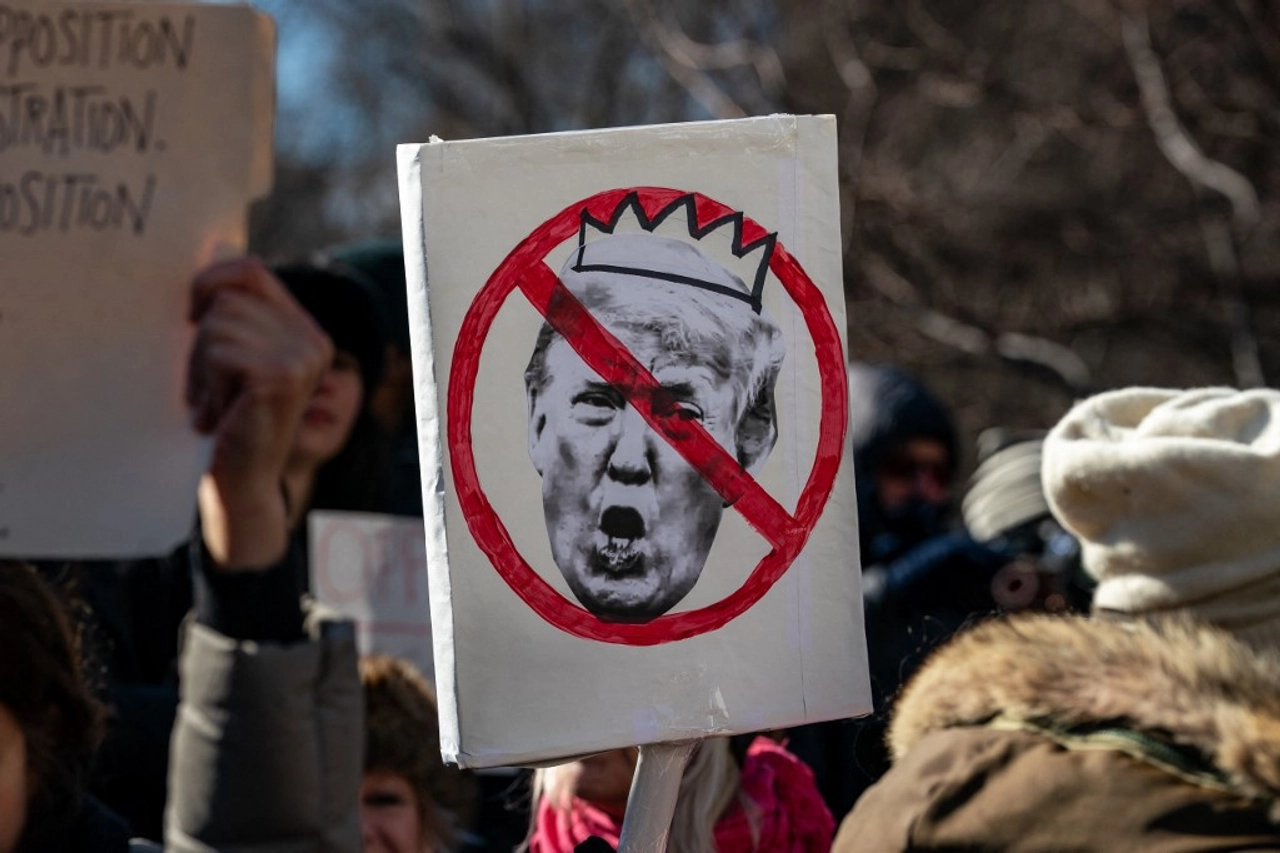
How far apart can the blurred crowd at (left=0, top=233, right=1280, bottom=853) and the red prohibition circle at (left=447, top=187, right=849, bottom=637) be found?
85 millimetres

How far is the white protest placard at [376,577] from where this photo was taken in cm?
301

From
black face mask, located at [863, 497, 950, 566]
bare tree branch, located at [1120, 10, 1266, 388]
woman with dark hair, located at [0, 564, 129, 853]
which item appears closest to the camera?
woman with dark hair, located at [0, 564, 129, 853]

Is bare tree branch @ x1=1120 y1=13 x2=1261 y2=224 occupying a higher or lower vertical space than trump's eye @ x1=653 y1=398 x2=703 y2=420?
higher

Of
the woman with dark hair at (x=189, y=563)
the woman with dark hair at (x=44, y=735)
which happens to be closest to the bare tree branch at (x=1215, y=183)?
the woman with dark hair at (x=189, y=563)

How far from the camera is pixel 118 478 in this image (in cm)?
220

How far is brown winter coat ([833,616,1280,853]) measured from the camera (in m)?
1.23

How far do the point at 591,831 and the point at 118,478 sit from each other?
773mm

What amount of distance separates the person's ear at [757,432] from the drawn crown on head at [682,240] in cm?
8

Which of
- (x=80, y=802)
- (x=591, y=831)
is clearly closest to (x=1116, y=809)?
(x=591, y=831)

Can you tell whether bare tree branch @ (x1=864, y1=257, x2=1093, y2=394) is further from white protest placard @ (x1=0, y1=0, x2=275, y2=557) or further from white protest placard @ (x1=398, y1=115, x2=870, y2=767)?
white protest placard @ (x1=398, y1=115, x2=870, y2=767)

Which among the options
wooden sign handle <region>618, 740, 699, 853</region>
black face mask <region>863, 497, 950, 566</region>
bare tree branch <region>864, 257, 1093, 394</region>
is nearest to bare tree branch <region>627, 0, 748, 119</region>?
bare tree branch <region>864, 257, 1093, 394</region>

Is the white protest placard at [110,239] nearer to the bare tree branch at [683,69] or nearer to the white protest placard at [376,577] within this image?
the white protest placard at [376,577]

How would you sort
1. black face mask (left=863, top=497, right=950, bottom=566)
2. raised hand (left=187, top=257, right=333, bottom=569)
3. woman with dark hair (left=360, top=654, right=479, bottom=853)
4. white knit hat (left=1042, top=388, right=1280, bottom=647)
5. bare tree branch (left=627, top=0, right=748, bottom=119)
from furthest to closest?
bare tree branch (left=627, top=0, right=748, bottom=119), black face mask (left=863, top=497, right=950, bottom=566), woman with dark hair (left=360, top=654, right=479, bottom=853), raised hand (left=187, top=257, right=333, bottom=569), white knit hat (left=1042, top=388, right=1280, bottom=647)

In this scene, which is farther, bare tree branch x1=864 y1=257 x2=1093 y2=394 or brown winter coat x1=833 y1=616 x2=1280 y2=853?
bare tree branch x1=864 y1=257 x2=1093 y2=394
